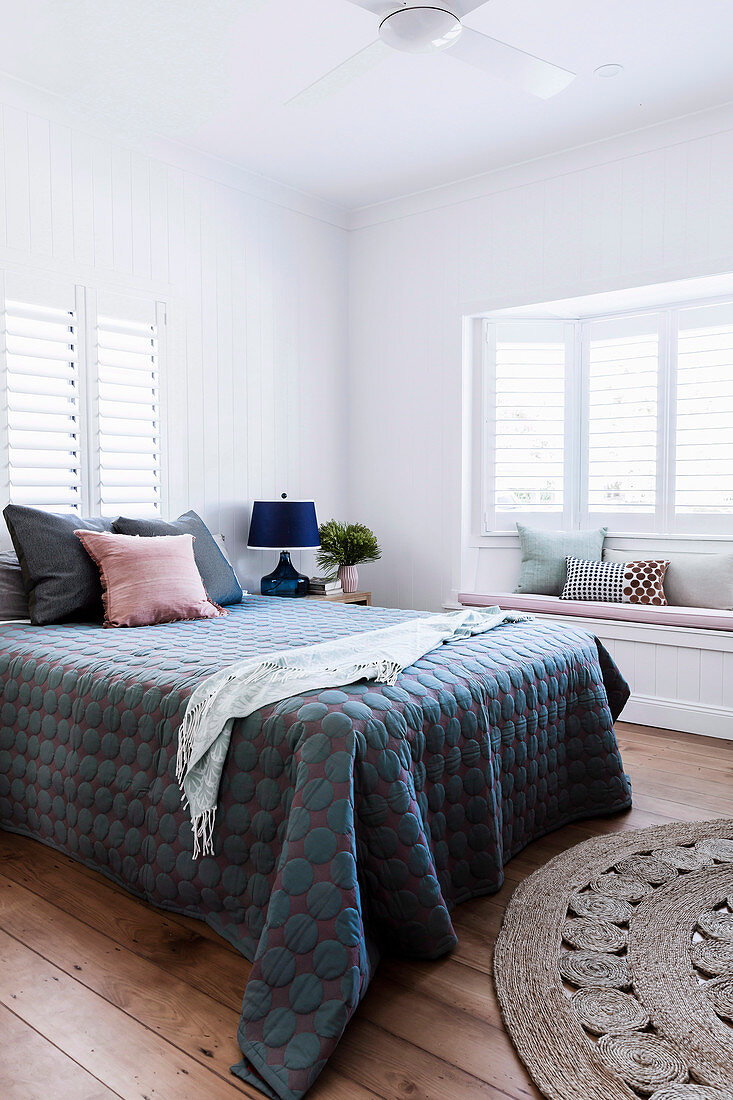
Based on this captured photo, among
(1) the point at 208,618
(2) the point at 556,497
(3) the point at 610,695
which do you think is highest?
(2) the point at 556,497

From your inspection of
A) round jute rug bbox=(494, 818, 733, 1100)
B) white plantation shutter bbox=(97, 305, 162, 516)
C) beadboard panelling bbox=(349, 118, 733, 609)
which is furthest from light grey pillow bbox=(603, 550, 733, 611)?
white plantation shutter bbox=(97, 305, 162, 516)

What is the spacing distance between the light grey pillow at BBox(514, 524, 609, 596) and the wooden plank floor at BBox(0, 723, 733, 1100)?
7.61ft

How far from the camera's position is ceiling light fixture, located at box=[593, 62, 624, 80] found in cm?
338

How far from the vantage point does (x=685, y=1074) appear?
5.01ft

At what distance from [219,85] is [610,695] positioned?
295 centimetres

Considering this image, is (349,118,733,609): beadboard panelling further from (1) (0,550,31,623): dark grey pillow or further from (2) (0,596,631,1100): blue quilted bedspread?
(1) (0,550,31,623): dark grey pillow

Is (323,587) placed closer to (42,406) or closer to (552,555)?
(552,555)

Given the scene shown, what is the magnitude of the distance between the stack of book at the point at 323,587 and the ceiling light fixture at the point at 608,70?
2.64m

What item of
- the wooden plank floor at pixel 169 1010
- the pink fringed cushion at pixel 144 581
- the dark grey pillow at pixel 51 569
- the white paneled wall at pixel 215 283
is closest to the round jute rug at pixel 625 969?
the wooden plank floor at pixel 169 1010

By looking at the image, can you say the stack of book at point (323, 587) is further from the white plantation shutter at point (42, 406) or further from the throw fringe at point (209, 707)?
the throw fringe at point (209, 707)

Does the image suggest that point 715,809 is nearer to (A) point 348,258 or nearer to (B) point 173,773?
(B) point 173,773

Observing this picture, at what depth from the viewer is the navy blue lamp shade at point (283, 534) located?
13.9 feet

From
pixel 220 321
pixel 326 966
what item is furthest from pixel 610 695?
pixel 220 321

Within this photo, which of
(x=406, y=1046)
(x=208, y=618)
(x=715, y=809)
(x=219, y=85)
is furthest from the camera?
(x=219, y=85)
